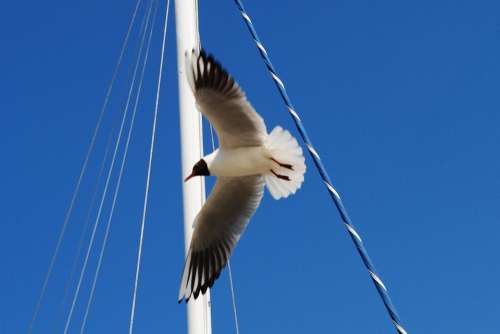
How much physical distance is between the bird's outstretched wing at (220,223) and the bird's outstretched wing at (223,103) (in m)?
0.25

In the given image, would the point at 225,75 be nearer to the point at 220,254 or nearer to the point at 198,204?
the point at 220,254

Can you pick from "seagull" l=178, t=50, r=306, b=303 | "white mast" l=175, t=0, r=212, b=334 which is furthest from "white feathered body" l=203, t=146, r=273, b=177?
"white mast" l=175, t=0, r=212, b=334

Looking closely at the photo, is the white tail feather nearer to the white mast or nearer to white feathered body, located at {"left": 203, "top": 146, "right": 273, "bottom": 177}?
white feathered body, located at {"left": 203, "top": 146, "right": 273, "bottom": 177}

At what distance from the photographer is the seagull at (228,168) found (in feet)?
9.18

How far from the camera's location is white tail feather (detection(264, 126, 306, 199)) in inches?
115

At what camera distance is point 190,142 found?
3.72m

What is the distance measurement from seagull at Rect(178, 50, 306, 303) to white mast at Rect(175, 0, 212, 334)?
226 mm

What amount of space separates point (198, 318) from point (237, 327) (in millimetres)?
583

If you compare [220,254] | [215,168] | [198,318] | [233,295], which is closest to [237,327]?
[233,295]

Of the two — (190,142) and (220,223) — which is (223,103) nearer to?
(220,223)

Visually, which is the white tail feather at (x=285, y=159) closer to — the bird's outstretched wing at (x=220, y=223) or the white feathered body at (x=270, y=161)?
the white feathered body at (x=270, y=161)

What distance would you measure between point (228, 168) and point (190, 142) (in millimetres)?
689

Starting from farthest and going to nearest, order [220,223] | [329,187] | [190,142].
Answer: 1. [190,142]
2. [220,223]
3. [329,187]

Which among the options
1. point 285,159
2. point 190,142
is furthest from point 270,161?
point 190,142
